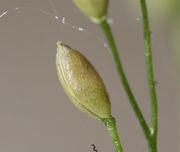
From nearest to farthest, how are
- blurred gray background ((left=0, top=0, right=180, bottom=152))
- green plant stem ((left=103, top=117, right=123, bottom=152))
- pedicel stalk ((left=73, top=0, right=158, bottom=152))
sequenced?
1. pedicel stalk ((left=73, top=0, right=158, bottom=152))
2. green plant stem ((left=103, top=117, right=123, bottom=152))
3. blurred gray background ((left=0, top=0, right=180, bottom=152))

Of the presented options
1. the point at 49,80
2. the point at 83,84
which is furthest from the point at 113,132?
the point at 49,80

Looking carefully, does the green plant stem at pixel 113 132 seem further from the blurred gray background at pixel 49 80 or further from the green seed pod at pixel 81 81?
the blurred gray background at pixel 49 80

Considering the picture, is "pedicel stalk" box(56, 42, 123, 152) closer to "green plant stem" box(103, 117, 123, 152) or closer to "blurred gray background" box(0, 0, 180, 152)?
"green plant stem" box(103, 117, 123, 152)

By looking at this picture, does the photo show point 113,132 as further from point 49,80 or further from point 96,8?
point 49,80

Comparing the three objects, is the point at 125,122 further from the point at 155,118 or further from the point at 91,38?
the point at 155,118

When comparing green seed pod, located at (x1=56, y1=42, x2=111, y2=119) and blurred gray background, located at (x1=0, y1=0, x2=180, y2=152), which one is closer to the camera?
green seed pod, located at (x1=56, y1=42, x2=111, y2=119)

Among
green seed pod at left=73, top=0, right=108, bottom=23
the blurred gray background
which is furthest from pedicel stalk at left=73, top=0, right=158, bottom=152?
the blurred gray background

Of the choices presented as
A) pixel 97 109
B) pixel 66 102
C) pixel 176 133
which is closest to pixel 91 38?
pixel 66 102
